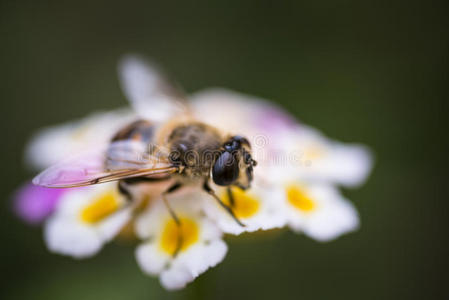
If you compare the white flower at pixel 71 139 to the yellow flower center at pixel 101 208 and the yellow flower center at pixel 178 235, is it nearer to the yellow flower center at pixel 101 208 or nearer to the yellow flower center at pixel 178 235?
the yellow flower center at pixel 101 208

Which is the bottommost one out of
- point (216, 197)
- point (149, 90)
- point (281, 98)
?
point (281, 98)

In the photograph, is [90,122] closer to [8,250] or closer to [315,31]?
[8,250]

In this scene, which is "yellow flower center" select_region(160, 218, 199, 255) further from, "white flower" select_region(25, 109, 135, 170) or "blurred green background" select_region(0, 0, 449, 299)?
"white flower" select_region(25, 109, 135, 170)

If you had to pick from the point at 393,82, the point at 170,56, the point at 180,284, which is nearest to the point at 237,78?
the point at 170,56

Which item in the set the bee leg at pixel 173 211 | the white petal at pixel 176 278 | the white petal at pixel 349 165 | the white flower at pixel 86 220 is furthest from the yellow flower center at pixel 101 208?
the white petal at pixel 349 165

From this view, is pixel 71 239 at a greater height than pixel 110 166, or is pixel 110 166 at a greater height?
pixel 110 166

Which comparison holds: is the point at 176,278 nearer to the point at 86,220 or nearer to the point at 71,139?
the point at 86,220

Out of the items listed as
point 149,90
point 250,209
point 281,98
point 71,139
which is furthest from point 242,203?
point 281,98
